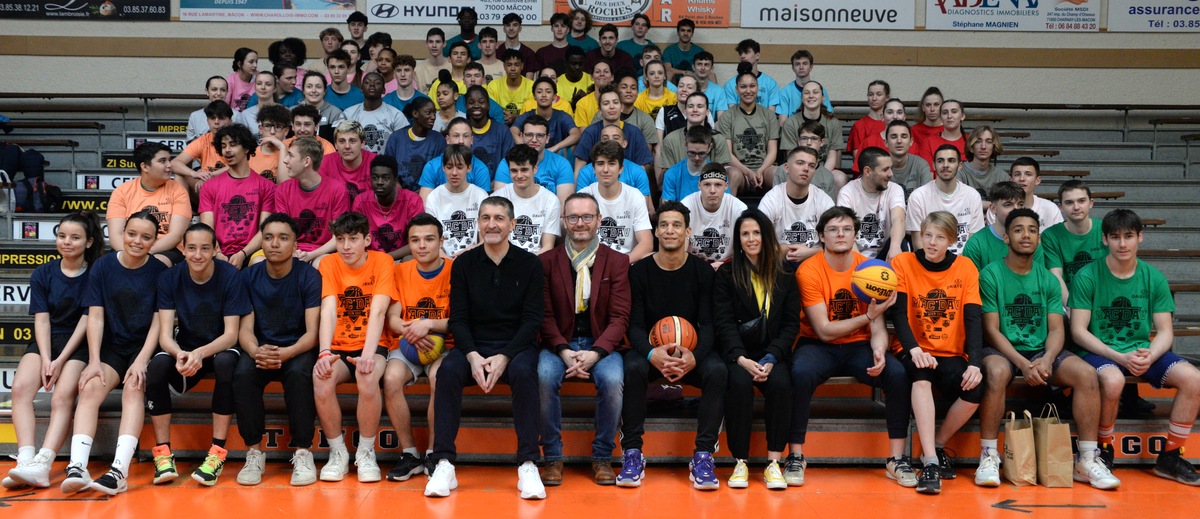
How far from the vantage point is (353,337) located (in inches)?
199

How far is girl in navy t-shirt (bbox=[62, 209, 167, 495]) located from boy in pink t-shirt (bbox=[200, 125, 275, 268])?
3.06 ft

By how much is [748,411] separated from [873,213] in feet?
7.08

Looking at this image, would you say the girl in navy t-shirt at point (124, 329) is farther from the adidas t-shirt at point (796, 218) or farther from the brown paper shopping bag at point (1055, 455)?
the brown paper shopping bag at point (1055, 455)

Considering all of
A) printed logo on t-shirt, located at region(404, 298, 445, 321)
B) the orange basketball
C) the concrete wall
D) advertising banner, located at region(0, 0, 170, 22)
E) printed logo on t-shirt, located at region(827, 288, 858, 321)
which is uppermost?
advertising banner, located at region(0, 0, 170, 22)

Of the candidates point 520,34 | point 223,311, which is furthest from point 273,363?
point 520,34

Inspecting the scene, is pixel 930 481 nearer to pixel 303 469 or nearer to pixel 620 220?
pixel 620 220

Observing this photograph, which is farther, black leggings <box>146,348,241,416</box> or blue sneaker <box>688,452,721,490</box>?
black leggings <box>146,348,241,416</box>

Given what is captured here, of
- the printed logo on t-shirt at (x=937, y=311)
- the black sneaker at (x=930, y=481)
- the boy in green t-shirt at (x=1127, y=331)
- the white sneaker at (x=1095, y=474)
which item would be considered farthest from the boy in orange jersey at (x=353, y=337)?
the boy in green t-shirt at (x=1127, y=331)

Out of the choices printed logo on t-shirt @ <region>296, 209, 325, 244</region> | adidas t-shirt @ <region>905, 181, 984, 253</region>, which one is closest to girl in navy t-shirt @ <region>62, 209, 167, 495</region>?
printed logo on t-shirt @ <region>296, 209, 325, 244</region>

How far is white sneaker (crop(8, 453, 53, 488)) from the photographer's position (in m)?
4.40

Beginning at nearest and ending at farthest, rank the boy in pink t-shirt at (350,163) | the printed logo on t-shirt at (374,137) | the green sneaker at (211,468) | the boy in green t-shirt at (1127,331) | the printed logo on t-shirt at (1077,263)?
the green sneaker at (211,468), the boy in green t-shirt at (1127,331), the printed logo on t-shirt at (1077,263), the boy in pink t-shirt at (350,163), the printed logo on t-shirt at (374,137)

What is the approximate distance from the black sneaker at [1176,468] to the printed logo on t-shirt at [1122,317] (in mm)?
639

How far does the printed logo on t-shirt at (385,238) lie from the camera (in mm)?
6047

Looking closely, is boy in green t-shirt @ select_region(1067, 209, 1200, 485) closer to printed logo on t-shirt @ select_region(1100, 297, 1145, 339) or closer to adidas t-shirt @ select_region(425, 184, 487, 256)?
printed logo on t-shirt @ select_region(1100, 297, 1145, 339)
